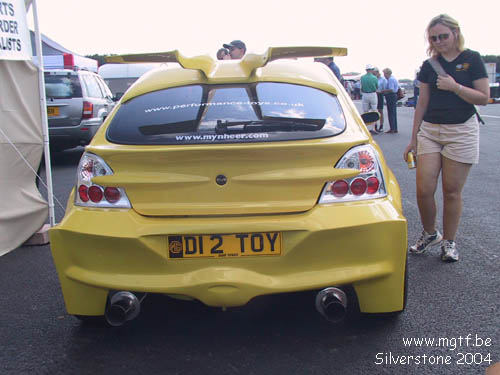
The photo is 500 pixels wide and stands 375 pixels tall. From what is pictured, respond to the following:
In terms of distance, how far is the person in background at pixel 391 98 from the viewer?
51.8 feet

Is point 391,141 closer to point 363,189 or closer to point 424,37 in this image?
point 424,37

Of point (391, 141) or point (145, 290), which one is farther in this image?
point (391, 141)

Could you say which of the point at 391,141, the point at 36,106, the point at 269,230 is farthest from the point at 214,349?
the point at 391,141

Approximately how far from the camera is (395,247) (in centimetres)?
285

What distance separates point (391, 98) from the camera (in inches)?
632

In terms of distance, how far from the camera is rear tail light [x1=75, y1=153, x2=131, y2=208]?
2896 millimetres

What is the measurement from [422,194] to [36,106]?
3469 millimetres

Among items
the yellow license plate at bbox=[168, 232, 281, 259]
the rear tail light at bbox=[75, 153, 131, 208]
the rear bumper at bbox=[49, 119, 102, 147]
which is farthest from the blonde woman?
the rear bumper at bbox=[49, 119, 102, 147]

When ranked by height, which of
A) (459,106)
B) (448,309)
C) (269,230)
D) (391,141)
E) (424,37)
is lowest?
(391,141)

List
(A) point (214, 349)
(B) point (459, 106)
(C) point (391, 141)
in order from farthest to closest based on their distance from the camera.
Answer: (C) point (391, 141)
(B) point (459, 106)
(A) point (214, 349)

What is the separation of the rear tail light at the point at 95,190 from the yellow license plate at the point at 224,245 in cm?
34

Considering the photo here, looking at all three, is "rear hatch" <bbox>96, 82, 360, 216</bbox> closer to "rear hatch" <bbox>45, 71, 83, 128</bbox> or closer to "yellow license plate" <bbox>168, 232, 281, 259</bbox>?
"yellow license plate" <bbox>168, 232, 281, 259</bbox>

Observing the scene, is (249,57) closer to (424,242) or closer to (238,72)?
(238,72)

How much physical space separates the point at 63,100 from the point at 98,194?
27.6ft
